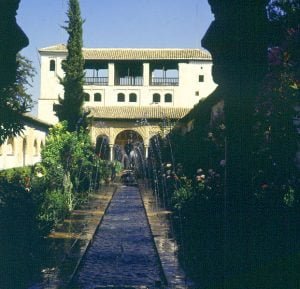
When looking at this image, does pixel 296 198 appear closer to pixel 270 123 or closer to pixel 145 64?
pixel 270 123

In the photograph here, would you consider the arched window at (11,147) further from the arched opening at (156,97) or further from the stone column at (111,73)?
the arched opening at (156,97)

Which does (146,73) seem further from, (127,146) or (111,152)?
(111,152)

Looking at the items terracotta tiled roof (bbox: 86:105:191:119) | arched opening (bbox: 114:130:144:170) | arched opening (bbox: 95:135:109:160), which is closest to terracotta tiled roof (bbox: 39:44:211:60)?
terracotta tiled roof (bbox: 86:105:191:119)

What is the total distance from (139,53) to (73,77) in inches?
645

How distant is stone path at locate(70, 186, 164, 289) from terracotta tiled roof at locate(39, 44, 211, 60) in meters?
33.9

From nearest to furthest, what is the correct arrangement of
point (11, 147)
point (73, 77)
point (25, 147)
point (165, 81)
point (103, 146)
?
point (11, 147)
point (25, 147)
point (73, 77)
point (103, 146)
point (165, 81)

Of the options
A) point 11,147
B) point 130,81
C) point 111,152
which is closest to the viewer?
point 11,147

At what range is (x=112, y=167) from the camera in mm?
28406

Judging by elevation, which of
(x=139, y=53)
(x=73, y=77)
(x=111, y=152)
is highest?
(x=139, y=53)

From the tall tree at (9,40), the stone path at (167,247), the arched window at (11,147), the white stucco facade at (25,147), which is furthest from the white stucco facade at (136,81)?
the tall tree at (9,40)

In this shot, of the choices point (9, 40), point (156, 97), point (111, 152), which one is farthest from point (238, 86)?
point (156, 97)

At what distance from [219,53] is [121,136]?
4187 centimetres

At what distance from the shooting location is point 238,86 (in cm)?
288

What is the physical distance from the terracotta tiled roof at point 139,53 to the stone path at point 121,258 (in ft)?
111
